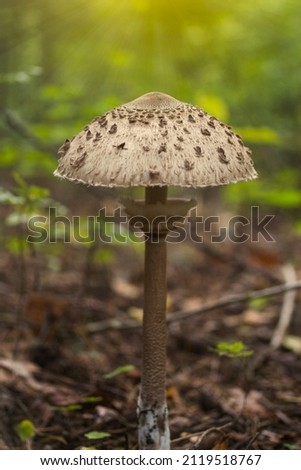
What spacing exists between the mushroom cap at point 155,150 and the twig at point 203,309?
1.89 metres

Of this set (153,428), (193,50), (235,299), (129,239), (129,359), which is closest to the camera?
(153,428)

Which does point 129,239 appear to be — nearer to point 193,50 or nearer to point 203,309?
point 203,309

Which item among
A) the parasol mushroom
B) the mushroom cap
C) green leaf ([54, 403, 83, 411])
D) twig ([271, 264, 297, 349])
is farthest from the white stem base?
twig ([271, 264, 297, 349])

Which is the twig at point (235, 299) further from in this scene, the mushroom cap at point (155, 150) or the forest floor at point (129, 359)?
the mushroom cap at point (155, 150)

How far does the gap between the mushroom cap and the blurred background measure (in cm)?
100

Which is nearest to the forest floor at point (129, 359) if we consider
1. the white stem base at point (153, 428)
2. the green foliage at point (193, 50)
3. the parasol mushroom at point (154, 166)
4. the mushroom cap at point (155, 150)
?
the white stem base at point (153, 428)

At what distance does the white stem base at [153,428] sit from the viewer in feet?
9.33

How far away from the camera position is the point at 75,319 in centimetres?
473

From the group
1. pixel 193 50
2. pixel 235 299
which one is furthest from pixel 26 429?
pixel 193 50

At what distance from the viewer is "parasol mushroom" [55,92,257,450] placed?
2299 mm

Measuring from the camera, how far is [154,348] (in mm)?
2854

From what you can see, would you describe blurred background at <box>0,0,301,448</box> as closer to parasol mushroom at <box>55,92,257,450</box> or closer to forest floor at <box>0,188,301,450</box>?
forest floor at <box>0,188,301,450</box>

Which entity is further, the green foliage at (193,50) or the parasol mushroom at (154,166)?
the green foliage at (193,50)

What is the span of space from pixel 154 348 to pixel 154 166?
111 centimetres
